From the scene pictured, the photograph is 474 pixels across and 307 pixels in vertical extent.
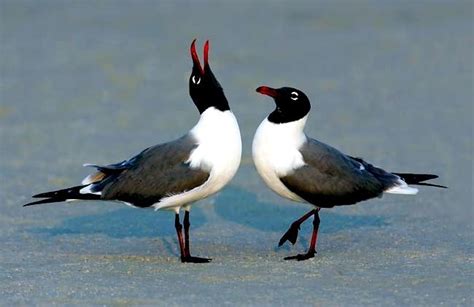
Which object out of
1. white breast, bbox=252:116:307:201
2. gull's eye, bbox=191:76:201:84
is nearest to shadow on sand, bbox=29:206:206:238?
white breast, bbox=252:116:307:201

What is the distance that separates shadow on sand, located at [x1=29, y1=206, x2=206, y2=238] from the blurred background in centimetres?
3

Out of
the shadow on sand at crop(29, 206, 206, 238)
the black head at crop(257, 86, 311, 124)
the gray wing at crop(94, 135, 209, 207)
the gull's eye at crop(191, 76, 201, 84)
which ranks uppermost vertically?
the gull's eye at crop(191, 76, 201, 84)

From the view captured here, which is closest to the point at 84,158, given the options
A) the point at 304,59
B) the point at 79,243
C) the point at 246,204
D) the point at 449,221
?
the point at 246,204

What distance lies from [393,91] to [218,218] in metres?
4.45

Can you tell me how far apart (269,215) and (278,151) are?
161 cm

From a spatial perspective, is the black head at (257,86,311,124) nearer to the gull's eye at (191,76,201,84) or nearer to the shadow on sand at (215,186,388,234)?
the gull's eye at (191,76,201,84)

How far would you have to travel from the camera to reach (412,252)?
24.9 feet

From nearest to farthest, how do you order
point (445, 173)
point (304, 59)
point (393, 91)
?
point (445, 173), point (393, 91), point (304, 59)

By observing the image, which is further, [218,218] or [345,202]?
[218,218]

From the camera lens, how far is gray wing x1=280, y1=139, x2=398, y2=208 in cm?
750

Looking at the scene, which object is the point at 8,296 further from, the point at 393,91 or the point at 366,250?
the point at 393,91

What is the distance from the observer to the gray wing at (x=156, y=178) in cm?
735

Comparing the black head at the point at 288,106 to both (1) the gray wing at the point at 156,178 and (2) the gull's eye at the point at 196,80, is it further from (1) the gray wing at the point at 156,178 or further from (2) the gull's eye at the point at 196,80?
(1) the gray wing at the point at 156,178

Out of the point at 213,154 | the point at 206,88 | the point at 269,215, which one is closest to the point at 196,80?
the point at 206,88
